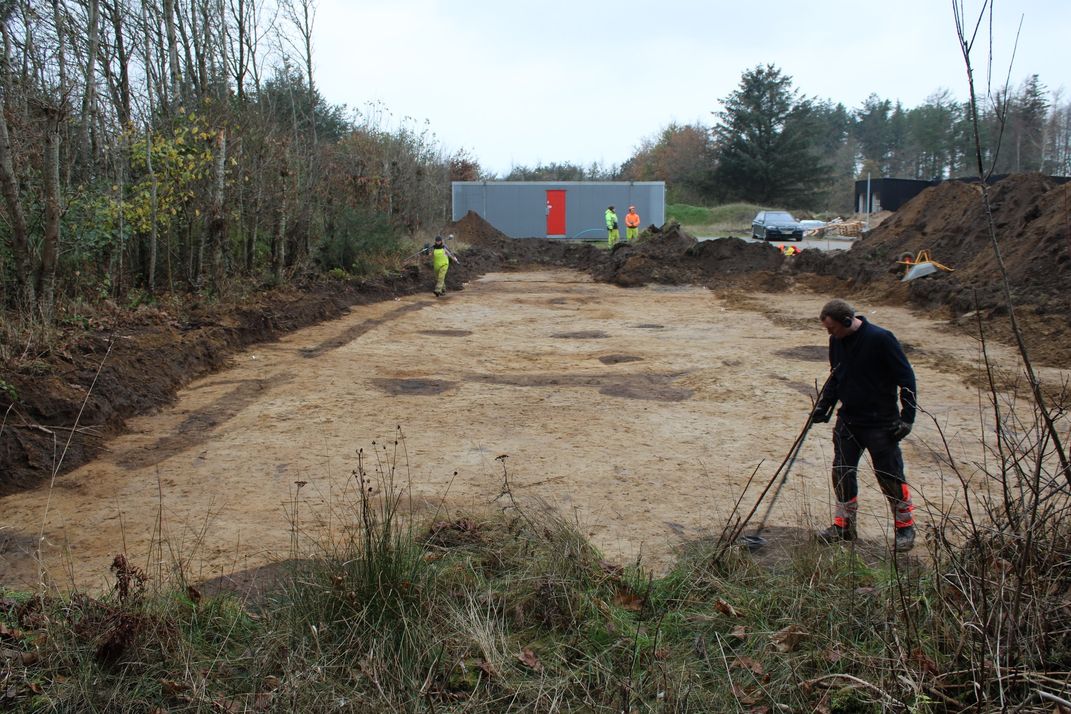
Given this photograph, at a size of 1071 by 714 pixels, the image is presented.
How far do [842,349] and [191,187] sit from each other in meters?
12.6

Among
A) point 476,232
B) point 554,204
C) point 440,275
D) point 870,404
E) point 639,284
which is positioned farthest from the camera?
point 554,204

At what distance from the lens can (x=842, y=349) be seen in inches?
229

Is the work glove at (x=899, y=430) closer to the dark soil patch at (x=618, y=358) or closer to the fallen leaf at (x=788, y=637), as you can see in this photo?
the fallen leaf at (x=788, y=637)

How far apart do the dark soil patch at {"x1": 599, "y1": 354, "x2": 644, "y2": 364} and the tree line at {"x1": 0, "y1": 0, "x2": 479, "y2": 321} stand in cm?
717

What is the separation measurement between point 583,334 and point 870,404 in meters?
9.78

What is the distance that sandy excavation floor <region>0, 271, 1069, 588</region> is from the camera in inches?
231

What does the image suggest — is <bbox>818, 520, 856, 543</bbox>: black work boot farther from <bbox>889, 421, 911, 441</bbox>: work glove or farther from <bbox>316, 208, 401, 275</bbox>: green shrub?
<bbox>316, 208, 401, 275</bbox>: green shrub

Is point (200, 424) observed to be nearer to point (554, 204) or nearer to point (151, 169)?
point (151, 169)

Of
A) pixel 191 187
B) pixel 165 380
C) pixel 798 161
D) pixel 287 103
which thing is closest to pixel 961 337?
pixel 165 380

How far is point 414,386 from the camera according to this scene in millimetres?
10758

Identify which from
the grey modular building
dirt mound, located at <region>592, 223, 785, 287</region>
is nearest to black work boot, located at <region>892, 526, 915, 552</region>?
dirt mound, located at <region>592, 223, 785, 287</region>

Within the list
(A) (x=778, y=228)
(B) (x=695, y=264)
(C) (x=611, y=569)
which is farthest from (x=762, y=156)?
(C) (x=611, y=569)

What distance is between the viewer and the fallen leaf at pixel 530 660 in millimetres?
3715

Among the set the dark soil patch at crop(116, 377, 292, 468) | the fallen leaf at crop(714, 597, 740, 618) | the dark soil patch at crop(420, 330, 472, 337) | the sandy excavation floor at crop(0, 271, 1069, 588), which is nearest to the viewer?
the fallen leaf at crop(714, 597, 740, 618)
